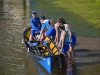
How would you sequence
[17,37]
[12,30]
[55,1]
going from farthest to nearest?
[55,1]
[12,30]
[17,37]

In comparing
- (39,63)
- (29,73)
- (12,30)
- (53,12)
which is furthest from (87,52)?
(53,12)

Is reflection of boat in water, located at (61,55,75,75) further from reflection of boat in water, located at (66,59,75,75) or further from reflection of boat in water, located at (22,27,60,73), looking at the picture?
reflection of boat in water, located at (22,27,60,73)

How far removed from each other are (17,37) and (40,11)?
12.2m

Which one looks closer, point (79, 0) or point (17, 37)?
point (17, 37)

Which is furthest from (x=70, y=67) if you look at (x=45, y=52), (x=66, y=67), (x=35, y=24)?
(x=35, y=24)

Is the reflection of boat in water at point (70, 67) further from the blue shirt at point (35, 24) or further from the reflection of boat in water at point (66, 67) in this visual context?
the blue shirt at point (35, 24)

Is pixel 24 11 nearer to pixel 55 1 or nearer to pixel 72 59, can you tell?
pixel 55 1

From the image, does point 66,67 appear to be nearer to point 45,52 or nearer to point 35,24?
point 45,52

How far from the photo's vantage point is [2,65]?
14.5 m

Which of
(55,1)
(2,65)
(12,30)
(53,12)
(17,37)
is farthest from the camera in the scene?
(55,1)

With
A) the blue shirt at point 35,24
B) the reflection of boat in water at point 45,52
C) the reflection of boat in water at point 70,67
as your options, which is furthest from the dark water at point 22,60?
the blue shirt at point 35,24

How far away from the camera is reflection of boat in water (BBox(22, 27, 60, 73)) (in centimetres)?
1302

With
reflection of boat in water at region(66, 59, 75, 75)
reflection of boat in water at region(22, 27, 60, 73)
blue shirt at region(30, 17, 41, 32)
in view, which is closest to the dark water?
reflection of boat in water at region(66, 59, 75, 75)

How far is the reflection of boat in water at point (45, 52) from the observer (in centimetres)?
1302
